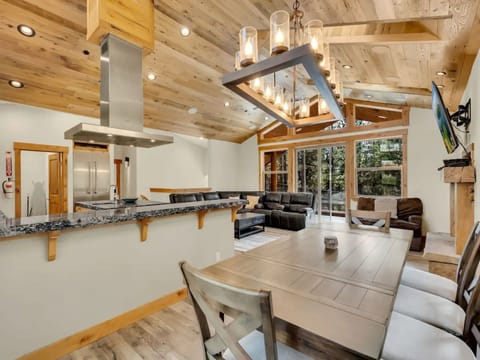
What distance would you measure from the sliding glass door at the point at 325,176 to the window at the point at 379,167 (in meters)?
0.45

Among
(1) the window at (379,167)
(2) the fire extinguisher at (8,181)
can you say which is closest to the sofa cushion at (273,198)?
(1) the window at (379,167)

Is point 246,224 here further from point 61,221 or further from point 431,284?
point 61,221

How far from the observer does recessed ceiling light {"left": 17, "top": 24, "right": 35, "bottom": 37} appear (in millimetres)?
3004

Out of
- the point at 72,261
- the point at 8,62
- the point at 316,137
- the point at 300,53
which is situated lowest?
the point at 72,261

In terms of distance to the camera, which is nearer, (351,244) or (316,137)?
(351,244)

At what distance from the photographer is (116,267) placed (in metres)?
2.13

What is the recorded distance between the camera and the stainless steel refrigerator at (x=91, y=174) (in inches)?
211

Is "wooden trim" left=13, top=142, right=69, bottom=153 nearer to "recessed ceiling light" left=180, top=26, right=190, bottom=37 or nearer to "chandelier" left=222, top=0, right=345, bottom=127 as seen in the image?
"recessed ceiling light" left=180, top=26, right=190, bottom=37

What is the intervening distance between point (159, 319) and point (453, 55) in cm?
394

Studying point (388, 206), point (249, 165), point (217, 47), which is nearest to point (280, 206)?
point (249, 165)

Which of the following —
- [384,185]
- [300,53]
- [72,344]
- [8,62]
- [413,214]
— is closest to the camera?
[300,53]

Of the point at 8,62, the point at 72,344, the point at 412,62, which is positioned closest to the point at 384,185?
the point at 412,62

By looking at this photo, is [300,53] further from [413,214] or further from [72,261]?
[413,214]

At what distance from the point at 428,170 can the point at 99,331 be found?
21.4 ft
